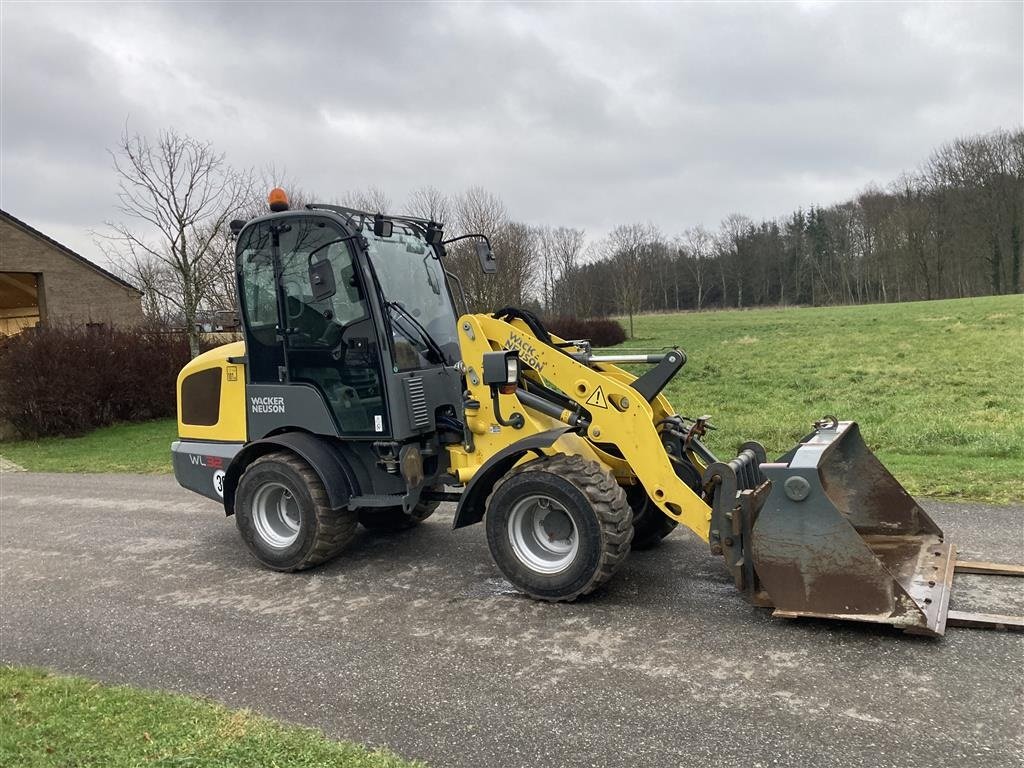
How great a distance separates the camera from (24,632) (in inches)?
195

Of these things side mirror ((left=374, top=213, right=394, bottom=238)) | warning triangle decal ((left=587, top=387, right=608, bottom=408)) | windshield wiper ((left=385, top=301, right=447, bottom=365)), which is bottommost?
warning triangle decal ((left=587, top=387, right=608, bottom=408))

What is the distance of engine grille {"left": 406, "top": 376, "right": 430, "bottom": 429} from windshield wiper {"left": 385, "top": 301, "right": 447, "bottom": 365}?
36 cm

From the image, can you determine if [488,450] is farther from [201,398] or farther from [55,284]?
[55,284]

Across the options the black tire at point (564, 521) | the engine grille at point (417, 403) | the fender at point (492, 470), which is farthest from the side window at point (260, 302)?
the black tire at point (564, 521)

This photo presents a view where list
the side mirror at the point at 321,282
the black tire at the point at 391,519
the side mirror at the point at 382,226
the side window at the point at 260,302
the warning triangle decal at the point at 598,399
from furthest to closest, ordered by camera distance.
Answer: the black tire at the point at 391,519
the side window at the point at 260,302
the side mirror at the point at 382,226
the side mirror at the point at 321,282
the warning triangle decal at the point at 598,399

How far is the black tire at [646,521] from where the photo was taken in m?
5.34

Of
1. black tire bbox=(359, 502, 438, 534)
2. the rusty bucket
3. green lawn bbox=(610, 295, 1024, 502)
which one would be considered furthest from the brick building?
the rusty bucket

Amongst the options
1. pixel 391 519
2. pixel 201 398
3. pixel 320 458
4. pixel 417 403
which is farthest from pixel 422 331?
pixel 201 398

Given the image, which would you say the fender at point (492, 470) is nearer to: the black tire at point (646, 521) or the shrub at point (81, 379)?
the black tire at point (646, 521)

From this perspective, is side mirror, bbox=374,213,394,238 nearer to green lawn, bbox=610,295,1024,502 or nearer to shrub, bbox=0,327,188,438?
green lawn, bbox=610,295,1024,502

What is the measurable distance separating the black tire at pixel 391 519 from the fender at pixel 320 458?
39.2 inches

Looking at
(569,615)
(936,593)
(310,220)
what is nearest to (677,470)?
(569,615)

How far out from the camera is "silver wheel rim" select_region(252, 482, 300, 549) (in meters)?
5.81

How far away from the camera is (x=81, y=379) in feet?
58.3
